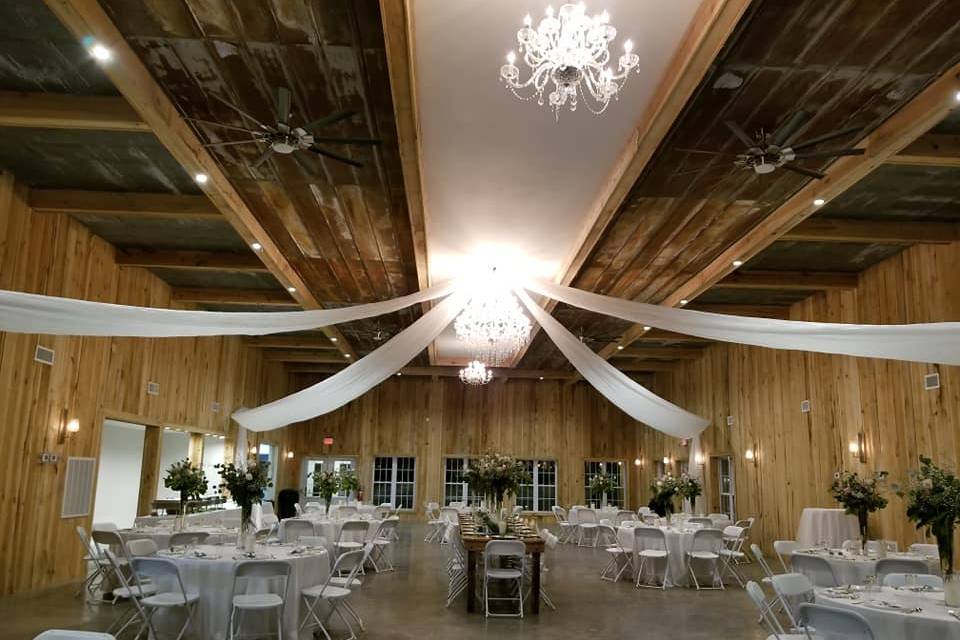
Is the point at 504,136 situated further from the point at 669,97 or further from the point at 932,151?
the point at 932,151

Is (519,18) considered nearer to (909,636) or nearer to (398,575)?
(909,636)

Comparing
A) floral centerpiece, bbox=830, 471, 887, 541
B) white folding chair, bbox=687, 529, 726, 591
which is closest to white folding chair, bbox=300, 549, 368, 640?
floral centerpiece, bbox=830, 471, 887, 541

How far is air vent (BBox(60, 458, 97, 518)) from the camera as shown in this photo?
31.8 feet

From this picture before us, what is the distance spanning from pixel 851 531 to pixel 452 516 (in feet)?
23.5

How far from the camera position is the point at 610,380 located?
24.8ft

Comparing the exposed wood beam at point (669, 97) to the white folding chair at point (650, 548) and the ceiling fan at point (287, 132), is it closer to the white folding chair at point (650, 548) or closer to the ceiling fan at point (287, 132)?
the ceiling fan at point (287, 132)

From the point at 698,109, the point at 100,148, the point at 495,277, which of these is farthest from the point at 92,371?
the point at 698,109

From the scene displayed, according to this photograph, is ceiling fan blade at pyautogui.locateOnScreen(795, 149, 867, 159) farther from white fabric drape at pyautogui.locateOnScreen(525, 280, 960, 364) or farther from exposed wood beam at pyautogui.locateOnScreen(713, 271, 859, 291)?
exposed wood beam at pyautogui.locateOnScreen(713, 271, 859, 291)

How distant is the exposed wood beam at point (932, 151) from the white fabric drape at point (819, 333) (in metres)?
2.09

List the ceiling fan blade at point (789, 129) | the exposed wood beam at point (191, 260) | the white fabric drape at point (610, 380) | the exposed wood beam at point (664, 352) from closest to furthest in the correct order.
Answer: the ceiling fan blade at point (789, 129)
the white fabric drape at point (610, 380)
the exposed wood beam at point (191, 260)
the exposed wood beam at point (664, 352)

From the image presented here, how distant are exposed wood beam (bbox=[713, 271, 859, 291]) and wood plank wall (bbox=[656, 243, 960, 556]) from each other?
0.87 ft

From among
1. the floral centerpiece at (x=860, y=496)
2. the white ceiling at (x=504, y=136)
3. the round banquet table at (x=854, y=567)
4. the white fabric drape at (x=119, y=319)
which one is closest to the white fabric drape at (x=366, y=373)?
the white fabric drape at (x=119, y=319)

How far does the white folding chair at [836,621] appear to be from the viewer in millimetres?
4004

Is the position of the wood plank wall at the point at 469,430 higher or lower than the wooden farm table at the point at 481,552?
higher
